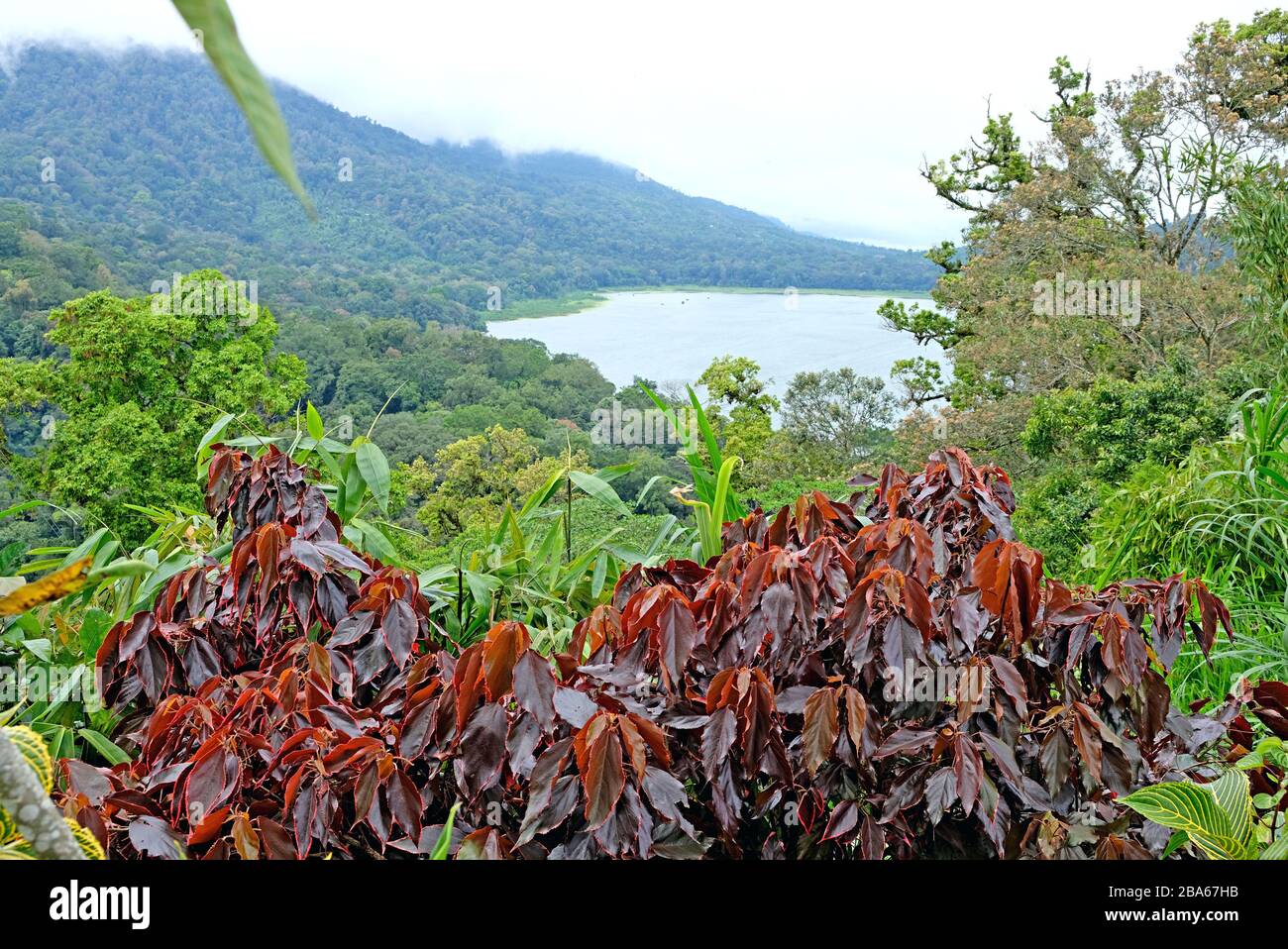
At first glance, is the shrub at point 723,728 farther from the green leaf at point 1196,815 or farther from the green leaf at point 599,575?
the green leaf at point 599,575

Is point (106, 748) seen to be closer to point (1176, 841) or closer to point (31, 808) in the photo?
point (31, 808)

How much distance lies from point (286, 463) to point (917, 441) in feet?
24.2

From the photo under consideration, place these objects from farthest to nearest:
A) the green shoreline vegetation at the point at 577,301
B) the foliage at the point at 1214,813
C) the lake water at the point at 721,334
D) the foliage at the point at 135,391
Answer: the green shoreline vegetation at the point at 577,301
the lake water at the point at 721,334
the foliage at the point at 135,391
the foliage at the point at 1214,813

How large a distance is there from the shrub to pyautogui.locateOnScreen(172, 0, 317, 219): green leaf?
88cm

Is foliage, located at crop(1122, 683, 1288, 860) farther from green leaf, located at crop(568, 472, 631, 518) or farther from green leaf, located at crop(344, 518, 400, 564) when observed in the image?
green leaf, located at crop(344, 518, 400, 564)

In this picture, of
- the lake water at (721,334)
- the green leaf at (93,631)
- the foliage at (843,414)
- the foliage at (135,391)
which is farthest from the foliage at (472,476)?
the green leaf at (93,631)

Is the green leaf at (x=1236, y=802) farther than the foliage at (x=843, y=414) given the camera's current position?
No

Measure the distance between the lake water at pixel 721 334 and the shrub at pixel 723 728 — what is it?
10132 mm

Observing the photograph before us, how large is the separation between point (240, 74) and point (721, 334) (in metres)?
17.9

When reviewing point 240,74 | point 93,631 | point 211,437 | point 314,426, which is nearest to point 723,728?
point 240,74

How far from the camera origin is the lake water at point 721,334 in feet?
41.3

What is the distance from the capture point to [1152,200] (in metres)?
8.44
